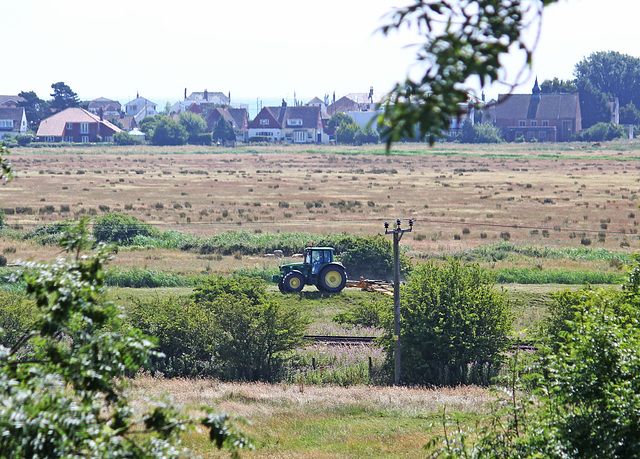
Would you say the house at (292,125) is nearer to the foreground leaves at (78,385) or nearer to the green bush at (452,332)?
the green bush at (452,332)

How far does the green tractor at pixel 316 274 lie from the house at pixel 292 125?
148 metres

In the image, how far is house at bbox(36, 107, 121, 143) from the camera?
528 ft

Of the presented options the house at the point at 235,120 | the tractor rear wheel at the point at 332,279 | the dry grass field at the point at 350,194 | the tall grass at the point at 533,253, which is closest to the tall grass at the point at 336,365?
the tractor rear wheel at the point at 332,279

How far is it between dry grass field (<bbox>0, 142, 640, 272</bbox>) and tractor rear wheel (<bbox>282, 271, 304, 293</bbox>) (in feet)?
26.8

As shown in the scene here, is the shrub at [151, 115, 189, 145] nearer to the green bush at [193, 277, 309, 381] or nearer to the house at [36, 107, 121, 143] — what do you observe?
the house at [36, 107, 121, 143]

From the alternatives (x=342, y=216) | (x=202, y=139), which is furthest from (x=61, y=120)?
(x=342, y=216)

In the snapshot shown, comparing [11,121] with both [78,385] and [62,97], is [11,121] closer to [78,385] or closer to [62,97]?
[62,97]

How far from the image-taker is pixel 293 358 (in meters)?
25.9

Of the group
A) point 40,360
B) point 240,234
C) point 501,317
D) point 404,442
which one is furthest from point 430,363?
point 240,234

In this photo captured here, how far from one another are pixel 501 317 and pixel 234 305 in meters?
8.95

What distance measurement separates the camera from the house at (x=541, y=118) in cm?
17050

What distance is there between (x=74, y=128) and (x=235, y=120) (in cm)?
4713

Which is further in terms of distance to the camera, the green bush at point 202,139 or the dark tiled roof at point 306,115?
the dark tiled roof at point 306,115

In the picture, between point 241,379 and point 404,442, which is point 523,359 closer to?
point 404,442
